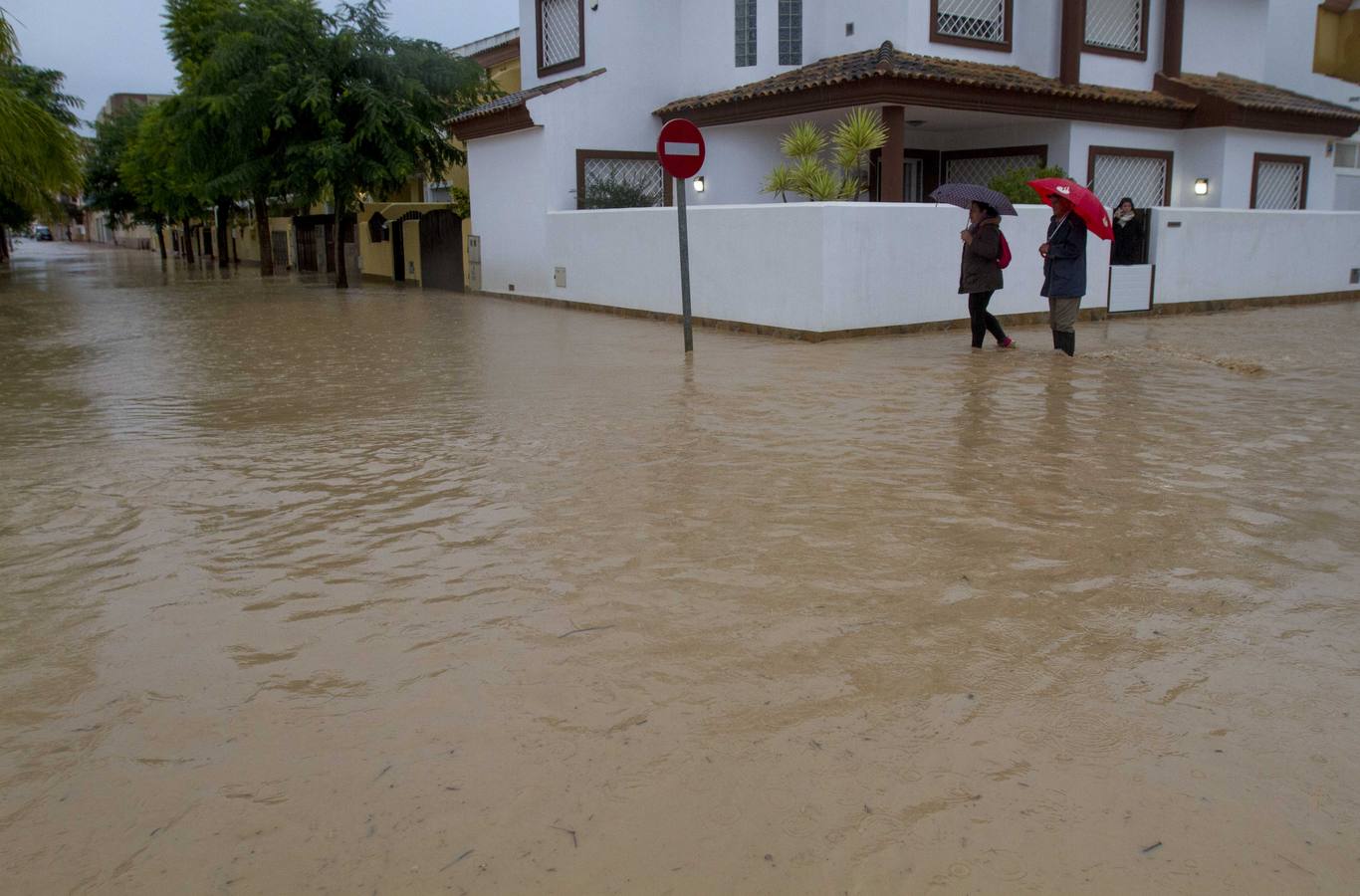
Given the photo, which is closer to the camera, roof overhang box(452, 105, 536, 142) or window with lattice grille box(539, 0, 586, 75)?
roof overhang box(452, 105, 536, 142)

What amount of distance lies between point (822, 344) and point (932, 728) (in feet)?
33.0

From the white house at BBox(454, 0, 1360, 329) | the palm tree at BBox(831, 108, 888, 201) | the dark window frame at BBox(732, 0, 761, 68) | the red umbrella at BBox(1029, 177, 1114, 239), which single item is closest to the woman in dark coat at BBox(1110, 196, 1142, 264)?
the white house at BBox(454, 0, 1360, 329)

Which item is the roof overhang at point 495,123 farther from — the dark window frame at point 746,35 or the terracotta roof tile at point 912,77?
the dark window frame at point 746,35

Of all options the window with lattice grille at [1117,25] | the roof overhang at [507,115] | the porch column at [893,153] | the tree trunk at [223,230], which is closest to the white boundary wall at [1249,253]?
the porch column at [893,153]

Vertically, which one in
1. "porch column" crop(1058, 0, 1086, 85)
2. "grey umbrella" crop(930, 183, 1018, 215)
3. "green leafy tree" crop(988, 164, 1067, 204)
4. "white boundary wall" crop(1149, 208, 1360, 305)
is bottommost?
"white boundary wall" crop(1149, 208, 1360, 305)

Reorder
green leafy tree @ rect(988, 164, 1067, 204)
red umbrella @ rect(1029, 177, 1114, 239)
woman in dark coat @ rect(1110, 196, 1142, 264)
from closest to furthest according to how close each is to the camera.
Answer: red umbrella @ rect(1029, 177, 1114, 239) → woman in dark coat @ rect(1110, 196, 1142, 264) → green leafy tree @ rect(988, 164, 1067, 204)

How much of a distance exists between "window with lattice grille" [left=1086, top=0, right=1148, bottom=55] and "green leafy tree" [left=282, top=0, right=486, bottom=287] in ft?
43.7

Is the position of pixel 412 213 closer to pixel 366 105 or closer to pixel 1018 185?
pixel 366 105

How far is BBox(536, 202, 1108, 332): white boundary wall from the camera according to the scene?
1347 centimetres

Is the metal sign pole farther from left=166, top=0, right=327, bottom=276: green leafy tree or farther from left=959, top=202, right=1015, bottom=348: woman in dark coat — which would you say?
left=166, top=0, right=327, bottom=276: green leafy tree

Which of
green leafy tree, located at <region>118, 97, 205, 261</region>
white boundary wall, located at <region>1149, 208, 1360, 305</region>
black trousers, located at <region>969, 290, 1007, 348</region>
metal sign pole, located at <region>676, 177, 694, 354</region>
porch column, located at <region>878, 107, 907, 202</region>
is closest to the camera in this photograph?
metal sign pole, located at <region>676, 177, 694, 354</region>

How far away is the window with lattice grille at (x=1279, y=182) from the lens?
23.0 metres

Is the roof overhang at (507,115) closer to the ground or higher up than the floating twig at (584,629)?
higher up

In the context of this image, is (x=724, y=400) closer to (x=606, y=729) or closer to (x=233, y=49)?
(x=606, y=729)
